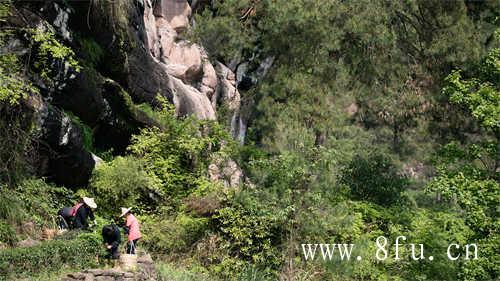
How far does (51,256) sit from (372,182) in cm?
1434

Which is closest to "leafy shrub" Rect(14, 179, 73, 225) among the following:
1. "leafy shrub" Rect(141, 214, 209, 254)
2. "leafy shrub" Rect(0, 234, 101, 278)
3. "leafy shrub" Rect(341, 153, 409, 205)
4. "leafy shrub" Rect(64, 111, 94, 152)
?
"leafy shrub" Rect(64, 111, 94, 152)

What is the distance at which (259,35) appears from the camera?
2884cm

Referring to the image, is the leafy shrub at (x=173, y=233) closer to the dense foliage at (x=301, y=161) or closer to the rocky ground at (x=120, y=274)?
the dense foliage at (x=301, y=161)

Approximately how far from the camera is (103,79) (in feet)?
70.9

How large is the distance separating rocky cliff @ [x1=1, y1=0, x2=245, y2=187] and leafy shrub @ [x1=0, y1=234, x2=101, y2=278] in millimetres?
4195

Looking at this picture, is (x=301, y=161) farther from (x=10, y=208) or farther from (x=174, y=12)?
(x=174, y=12)

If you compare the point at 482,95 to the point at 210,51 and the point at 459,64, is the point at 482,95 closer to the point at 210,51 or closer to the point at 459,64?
the point at 459,64

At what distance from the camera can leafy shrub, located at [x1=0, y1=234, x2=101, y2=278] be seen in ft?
39.7

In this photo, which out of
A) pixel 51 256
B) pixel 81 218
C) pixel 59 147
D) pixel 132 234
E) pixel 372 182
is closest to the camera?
pixel 51 256

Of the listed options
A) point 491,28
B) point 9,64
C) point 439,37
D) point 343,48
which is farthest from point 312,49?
point 9,64

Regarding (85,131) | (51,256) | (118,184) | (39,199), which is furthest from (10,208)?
(85,131)

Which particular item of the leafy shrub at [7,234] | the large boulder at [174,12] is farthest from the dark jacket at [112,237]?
the large boulder at [174,12]

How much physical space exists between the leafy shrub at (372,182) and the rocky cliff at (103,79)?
6947 millimetres

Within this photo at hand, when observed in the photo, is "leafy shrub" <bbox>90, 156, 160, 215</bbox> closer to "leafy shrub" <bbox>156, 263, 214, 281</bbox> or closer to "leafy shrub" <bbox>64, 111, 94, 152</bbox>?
"leafy shrub" <bbox>64, 111, 94, 152</bbox>
